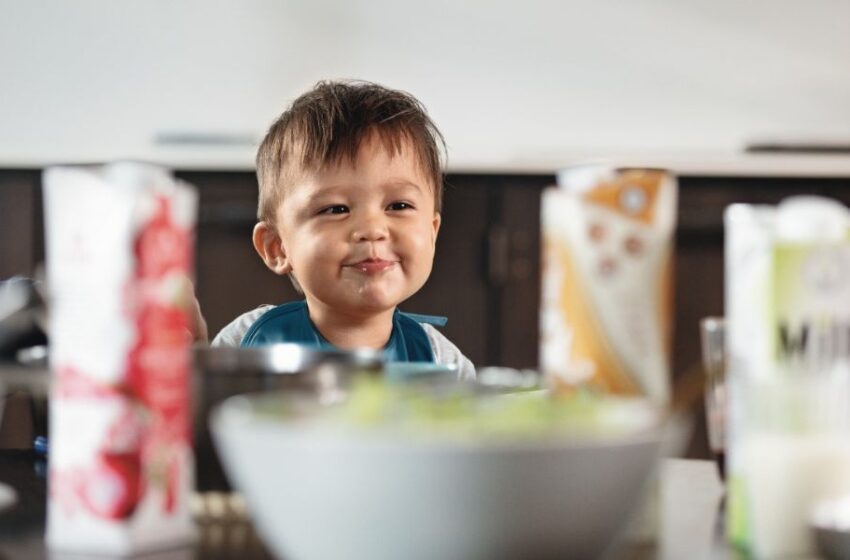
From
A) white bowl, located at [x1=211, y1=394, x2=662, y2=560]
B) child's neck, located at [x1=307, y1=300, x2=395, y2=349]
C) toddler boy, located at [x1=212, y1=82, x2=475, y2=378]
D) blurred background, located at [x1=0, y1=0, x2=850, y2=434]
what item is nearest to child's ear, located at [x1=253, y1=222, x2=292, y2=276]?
toddler boy, located at [x1=212, y1=82, x2=475, y2=378]

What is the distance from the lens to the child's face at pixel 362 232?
5.04ft

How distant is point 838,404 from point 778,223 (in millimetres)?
111

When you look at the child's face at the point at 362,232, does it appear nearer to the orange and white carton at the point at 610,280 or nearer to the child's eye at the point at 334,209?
the child's eye at the point at 334,209

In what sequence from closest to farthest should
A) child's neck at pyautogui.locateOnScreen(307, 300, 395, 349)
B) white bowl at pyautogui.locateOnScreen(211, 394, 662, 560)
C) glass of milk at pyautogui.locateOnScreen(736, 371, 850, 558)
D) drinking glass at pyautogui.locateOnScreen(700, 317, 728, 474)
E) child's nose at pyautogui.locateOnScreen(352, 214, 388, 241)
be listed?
white bowl at pyautogui.locateOnScreen(211, 394, 662, 560), glass of milk at pyautogui.locateOnScreen(736, 371, 850, 558), drinking glass at pyautogui.locateOnScreen(700, 317, 728, 474), child's nose at pyautogui.locateOnScreen(352, 214, 388, 241), child's neck at pyautogui.locateOnScreen(307, 300, 395, 349)

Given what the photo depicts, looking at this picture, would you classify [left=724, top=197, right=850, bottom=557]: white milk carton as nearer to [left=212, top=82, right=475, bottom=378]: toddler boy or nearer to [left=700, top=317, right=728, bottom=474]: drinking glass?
[left=700, top=317, right=728, bottom=474]: drinking glass

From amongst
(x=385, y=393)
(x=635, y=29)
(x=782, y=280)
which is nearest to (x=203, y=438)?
(x=385, y=393)

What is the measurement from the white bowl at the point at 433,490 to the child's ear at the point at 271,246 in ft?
3.89

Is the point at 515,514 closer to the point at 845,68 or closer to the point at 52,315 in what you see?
the point at 52,315

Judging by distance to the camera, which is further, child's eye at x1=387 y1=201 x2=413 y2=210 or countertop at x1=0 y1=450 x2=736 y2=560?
child's eye at x1=387 y1=201 x2=413 y2=210

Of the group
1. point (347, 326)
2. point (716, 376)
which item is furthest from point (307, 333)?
point (716, 376)

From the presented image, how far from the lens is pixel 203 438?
77cm

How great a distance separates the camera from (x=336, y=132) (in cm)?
159

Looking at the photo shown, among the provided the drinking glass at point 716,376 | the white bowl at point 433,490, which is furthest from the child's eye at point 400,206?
the white bowl at point 433,490

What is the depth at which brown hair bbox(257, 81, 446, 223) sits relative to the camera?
1.59 m
